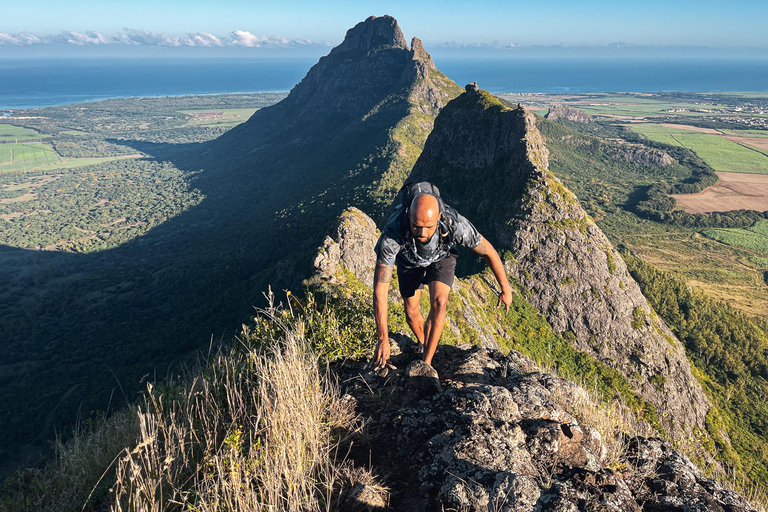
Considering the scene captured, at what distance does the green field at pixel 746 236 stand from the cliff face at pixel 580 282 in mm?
121161

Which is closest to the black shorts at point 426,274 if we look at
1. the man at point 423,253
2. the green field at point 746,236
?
the man at point 423,253

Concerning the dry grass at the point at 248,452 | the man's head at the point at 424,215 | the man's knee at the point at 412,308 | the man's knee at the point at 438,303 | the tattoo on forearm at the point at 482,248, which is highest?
the man's head at the point at 424,215

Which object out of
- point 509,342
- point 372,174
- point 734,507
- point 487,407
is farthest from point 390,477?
point 372,174

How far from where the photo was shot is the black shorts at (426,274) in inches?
259

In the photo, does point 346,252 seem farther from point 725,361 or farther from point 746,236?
point 746,236

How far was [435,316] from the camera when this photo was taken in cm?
646

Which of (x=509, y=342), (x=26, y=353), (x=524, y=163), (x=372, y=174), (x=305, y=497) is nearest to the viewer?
(x=305, y=497)

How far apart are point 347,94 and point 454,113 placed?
123 metres

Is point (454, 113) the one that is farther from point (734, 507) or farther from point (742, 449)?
point (734, 507)

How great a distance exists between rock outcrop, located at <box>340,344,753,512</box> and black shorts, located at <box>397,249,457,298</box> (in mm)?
1598

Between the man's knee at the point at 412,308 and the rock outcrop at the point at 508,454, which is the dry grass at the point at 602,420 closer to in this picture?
the rock outcrop at the point at 508,454

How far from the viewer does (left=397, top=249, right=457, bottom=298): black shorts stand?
6.59 m

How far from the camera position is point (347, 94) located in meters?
180

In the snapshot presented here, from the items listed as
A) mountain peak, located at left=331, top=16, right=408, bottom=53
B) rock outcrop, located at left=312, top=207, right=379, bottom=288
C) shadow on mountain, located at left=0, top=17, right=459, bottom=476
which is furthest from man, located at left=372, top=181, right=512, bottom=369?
mountain peak, located at left=331, top=16, right=408, bottom=53
